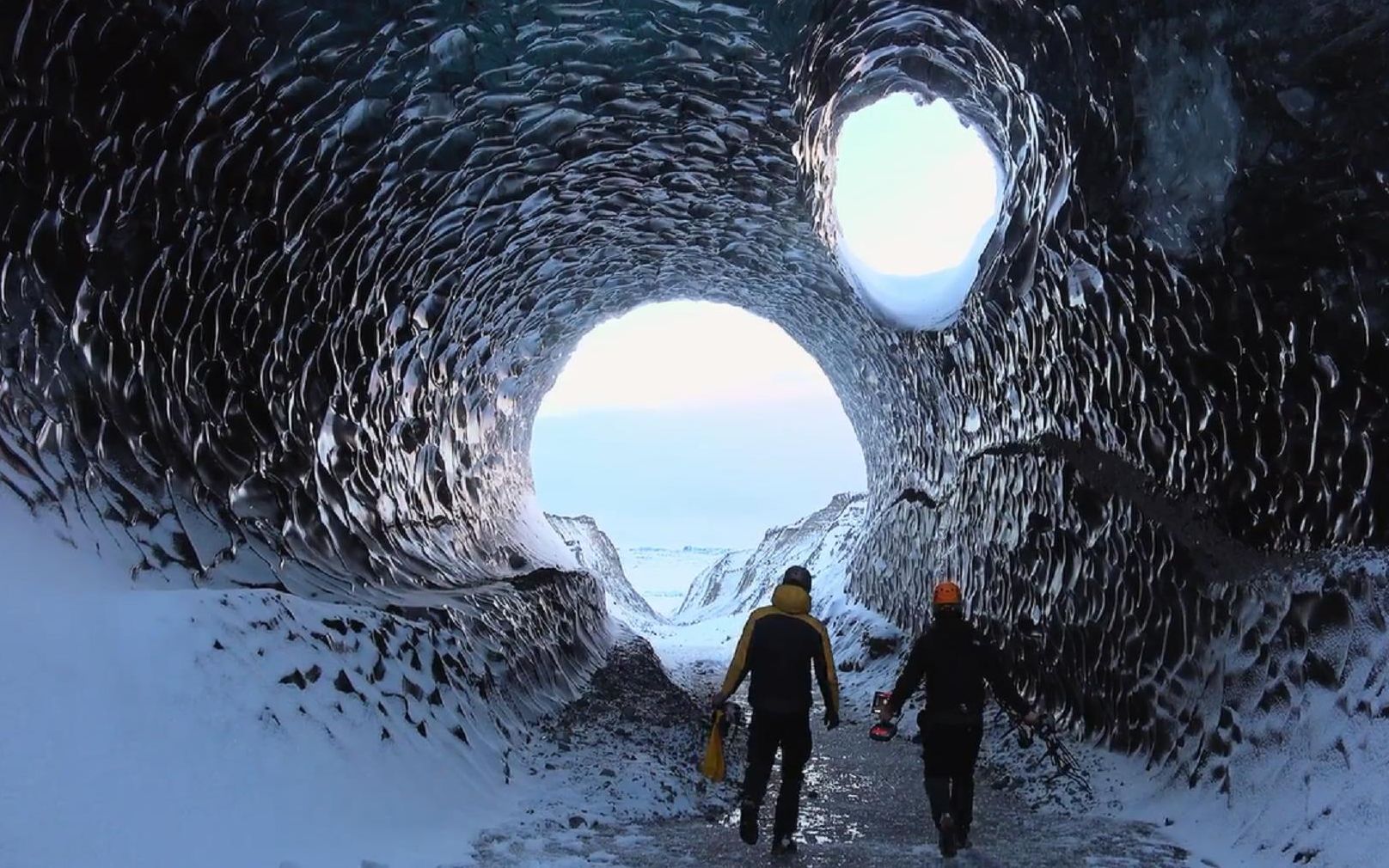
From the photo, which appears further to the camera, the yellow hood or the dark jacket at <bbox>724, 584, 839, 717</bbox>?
the yellow hood

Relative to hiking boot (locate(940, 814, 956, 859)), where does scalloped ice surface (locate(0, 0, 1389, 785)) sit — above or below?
above

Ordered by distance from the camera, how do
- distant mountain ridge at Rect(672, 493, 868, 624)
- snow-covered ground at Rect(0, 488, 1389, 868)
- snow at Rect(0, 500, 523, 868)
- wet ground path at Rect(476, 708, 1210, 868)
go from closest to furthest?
1. snow at Rect(0, 500, 523, 868)
2. snow-covered ground at Rect(0, 488, 1389, 868)
3. wet ground path at Rect(476, 708, 1210, 868)
4. distant mountain ridge at Rect(672, 493, 868, 624)

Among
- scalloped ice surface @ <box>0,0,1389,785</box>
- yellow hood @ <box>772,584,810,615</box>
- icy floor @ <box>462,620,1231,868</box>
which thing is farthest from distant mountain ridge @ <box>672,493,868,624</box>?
yellow hood @ <box>772,584,810,615</box>

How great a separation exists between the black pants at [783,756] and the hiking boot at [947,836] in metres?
0.76

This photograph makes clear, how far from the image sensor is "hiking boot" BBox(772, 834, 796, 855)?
5.44 metres

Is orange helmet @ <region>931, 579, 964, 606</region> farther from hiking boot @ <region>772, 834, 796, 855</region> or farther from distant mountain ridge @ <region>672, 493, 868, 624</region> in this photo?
distant mountain ridge @ <region>672, 493, 868, 624</region>

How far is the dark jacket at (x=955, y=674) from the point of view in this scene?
5.39 m

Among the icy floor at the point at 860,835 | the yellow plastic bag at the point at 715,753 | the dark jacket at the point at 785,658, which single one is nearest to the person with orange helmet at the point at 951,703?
the icy floor at the point at 860,835

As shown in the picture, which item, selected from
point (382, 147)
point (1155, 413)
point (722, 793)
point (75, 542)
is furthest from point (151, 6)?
point (1155, 413)

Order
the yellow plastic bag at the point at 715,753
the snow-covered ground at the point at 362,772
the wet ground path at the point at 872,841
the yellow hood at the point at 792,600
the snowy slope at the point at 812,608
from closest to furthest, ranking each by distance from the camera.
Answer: the snow-covered ground at the point at 362,772, the wet ground path at the point at 872,841, the yellow hood at the point at 792,600, the yellow plastic bag at the point at 715,753, the snowy slope at the point at 812,608

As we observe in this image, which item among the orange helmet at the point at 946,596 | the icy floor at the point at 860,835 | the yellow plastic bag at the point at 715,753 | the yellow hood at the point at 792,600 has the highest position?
the orange helmet at the point at 946,596

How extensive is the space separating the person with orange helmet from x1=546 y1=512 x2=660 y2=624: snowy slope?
59.6 feet

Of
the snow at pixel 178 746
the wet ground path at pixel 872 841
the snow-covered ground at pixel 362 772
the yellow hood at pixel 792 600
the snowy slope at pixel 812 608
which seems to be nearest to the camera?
the snow at pixel 178 746

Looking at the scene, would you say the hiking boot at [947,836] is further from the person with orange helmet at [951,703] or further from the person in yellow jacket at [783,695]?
the person in yellow jacket at [783,695]
